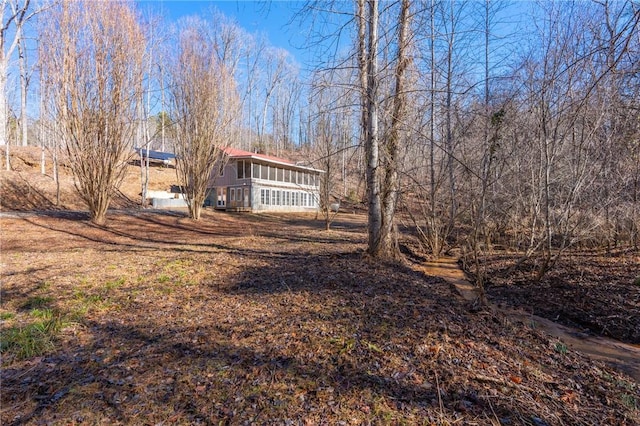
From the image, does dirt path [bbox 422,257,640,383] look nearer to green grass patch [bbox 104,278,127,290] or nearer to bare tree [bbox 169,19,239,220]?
green grass patch [bbox 104,278,127,290]

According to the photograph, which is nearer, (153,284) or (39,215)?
(153,284)

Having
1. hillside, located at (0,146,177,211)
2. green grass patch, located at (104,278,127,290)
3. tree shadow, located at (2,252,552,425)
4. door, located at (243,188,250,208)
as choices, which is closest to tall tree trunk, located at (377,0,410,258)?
tree shadow, located at (2,252,552,425)

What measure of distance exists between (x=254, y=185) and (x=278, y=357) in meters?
21.6

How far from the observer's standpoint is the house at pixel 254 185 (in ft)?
77.3

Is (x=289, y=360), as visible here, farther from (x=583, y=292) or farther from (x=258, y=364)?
(x=583, y=292)

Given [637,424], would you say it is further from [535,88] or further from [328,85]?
[535,88]

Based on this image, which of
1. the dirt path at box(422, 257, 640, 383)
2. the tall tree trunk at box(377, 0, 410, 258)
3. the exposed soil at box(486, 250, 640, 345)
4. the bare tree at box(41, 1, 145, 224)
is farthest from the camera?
the bare tree at box(41, 1, 145, 224)

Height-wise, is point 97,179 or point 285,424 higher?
point 97,179

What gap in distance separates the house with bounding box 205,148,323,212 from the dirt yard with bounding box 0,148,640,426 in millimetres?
17880

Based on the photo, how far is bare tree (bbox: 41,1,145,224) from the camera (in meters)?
10.5

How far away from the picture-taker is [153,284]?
4953mm

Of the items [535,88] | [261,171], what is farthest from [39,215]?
[535,88]

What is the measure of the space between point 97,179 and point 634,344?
15.0 m

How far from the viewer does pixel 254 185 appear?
23594 millimetres
